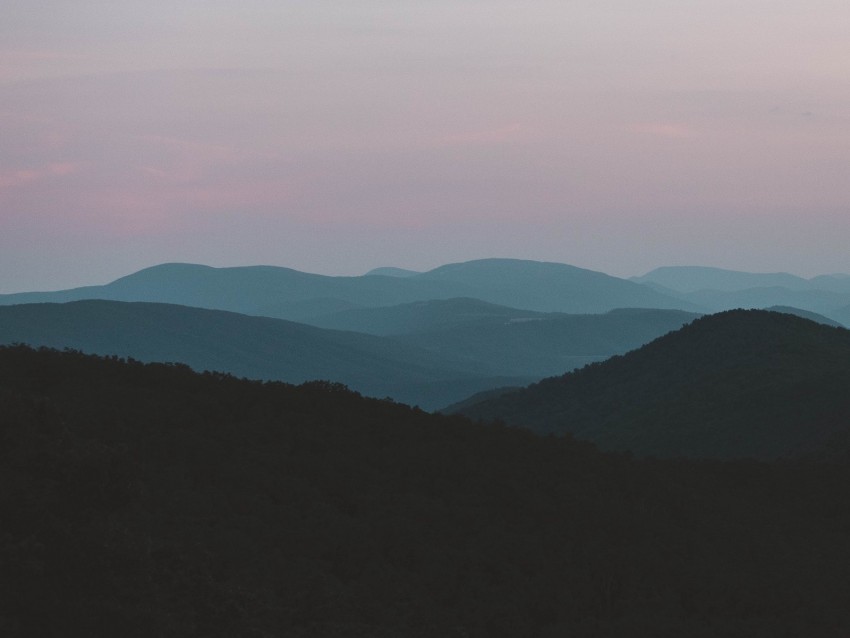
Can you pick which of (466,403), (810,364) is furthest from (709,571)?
(466,403)

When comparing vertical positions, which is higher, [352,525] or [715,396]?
[715,396]

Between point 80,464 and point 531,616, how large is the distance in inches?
489

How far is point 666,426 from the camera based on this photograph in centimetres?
7206

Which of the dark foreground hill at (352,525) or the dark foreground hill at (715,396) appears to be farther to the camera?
the dark foreground hill at (715,396)

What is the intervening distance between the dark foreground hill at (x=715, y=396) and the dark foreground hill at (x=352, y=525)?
21193 mm

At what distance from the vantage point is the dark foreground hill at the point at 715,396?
63812 mm

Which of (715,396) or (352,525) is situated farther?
(715,396)

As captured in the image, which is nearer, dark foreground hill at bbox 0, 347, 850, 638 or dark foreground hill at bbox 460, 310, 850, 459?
dark foreground hill at bbox 0, 347, 850, 638

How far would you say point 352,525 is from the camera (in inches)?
1134

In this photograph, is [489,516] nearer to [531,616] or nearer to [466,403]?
[531,616]

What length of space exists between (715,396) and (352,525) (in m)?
51.6

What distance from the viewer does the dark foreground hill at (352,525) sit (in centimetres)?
1789

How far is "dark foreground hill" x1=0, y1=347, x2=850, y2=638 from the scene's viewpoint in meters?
17.9

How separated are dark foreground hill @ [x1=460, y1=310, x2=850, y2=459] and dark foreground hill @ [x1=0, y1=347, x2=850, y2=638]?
69.5ft
